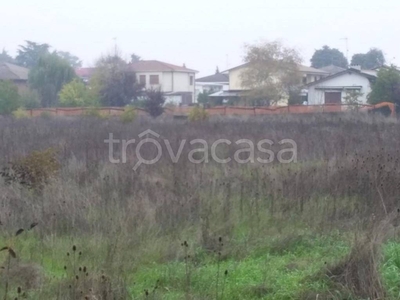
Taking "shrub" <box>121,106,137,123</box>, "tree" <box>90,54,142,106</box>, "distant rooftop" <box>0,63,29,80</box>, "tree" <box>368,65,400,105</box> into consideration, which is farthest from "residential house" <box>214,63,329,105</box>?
"shrub" <box>121,106,137,123</box>

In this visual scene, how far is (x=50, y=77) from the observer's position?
5388 cm

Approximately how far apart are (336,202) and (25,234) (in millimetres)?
4125

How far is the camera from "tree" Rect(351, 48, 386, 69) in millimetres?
82312

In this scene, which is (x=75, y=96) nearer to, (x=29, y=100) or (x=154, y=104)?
(x=29, y=100)

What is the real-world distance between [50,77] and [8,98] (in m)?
16.8

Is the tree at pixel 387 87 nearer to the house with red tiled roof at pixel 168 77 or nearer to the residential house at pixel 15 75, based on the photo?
the house with red tiled roof at pixel 168 77

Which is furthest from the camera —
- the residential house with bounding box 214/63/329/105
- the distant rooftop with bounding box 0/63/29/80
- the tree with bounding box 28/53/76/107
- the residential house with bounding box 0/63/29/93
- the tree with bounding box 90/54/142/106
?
the distant rooftop with bounding box 0/63/29/80

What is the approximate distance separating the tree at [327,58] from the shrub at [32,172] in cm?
8293

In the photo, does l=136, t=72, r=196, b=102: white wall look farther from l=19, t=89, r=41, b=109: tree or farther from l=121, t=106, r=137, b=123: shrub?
l=121, t=106, r=137, b=123: shrub

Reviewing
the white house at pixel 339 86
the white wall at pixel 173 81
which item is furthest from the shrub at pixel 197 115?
the white wall at pixel 173 81

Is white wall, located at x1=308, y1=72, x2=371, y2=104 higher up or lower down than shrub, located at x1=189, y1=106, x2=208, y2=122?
higher up

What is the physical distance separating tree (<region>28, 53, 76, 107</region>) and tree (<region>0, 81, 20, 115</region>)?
1467cm

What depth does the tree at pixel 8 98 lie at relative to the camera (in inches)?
1462

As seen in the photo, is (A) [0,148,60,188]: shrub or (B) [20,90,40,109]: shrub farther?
(B) [20,90,40,109]: shrub
